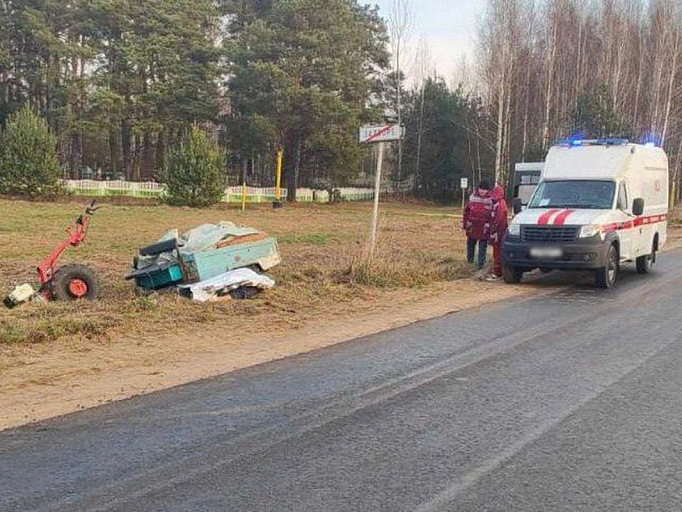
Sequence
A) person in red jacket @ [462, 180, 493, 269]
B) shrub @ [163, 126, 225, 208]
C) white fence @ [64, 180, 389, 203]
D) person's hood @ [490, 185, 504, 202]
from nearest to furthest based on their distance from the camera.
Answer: person's hood @ [490, 185, 504, 202] < person in red jacket @ [462, 180, 493, 269] < shrub @ [163, 126, 225, 208] < white fence @ [64, 180, 389, 203]

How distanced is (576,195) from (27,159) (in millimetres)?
33463

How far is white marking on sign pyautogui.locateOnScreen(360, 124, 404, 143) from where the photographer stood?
1304 centimetres

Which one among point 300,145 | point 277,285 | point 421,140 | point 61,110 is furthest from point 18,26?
point 277,285

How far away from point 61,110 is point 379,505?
5244 centimetres

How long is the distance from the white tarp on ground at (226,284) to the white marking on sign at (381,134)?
3514 mm

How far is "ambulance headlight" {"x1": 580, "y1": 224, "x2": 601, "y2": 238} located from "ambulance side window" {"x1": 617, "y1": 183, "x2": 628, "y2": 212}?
1361 millimetres

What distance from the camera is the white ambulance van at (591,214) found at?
1278cm

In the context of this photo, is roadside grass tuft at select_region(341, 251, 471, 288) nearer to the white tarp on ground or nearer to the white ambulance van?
the white ambulance van

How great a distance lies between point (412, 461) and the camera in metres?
4.64

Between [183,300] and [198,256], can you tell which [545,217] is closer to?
[198,256]

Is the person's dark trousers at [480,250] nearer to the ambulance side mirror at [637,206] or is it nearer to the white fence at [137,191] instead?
the ambulance side mirror at [637,206]

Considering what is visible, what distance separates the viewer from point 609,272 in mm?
13164

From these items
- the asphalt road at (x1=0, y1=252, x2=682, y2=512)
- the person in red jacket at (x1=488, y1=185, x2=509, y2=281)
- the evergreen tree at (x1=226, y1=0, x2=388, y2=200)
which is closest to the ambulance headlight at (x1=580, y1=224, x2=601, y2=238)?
the person in red jacket at (x1=488, y1=185, x2=509, y2=281)

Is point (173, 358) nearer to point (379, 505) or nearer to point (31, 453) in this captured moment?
point (31, 453)
